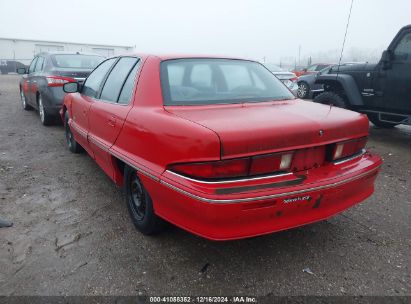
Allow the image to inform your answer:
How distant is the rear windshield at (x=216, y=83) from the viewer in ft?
9.12

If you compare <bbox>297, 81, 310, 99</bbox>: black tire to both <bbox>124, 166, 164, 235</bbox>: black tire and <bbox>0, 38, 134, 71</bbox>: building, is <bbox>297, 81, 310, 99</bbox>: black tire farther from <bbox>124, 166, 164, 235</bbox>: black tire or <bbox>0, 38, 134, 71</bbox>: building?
<bbox>0, 38, 134, 71</bbox>: building

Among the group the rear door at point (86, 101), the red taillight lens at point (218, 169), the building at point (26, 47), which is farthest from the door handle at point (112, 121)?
→ the building at point (26, 47)

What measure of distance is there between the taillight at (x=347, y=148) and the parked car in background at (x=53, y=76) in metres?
5.26

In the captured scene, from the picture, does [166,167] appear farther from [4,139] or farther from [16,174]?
[4,139]

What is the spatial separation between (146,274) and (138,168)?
2.49 feet

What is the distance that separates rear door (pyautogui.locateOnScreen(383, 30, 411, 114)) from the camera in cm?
568

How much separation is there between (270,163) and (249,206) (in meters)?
0.35

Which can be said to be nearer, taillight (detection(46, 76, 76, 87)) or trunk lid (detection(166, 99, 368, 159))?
trunk lid (detection(166, 99, 368, 159))

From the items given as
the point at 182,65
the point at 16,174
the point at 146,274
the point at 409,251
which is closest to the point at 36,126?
the point at 16,174

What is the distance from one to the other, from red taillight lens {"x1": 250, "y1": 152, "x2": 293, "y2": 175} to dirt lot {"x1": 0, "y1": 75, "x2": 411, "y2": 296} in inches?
30.4

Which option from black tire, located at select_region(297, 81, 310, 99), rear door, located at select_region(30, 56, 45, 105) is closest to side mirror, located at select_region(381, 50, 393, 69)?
rear door, located at select_region(30, 56, 45, 105)

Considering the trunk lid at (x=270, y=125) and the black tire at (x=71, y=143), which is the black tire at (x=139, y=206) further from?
the black tire at (x=71, y=143)

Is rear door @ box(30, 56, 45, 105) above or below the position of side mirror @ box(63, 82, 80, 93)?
below

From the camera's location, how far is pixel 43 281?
235cm
